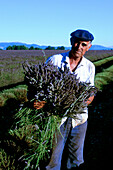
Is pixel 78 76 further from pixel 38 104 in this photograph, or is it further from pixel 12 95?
pixel 12 95

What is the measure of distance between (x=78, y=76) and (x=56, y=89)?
0.80 metres

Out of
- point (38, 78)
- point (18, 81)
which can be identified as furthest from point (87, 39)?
point (18, 81)

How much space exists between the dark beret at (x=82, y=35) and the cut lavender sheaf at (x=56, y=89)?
588 millimetres

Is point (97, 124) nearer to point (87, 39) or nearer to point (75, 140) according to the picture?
point (75, 140)

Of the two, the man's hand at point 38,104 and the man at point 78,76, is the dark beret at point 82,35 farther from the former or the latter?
the man's hand at point 38,104

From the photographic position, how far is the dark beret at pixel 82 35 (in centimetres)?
258

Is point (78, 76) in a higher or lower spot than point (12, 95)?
higher

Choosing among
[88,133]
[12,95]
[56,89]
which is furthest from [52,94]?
[12,95]

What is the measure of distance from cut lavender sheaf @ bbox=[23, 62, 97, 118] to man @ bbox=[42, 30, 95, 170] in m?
0.47

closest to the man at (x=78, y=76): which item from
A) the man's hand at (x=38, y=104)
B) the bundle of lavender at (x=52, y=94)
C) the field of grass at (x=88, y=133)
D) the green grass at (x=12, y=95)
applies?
the field of grass at (x=88, y=133)

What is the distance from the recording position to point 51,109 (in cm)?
213

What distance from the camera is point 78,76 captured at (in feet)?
9.13

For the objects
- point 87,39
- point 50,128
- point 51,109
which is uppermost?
point 87,39

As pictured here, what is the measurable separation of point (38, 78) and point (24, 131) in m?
0.68
